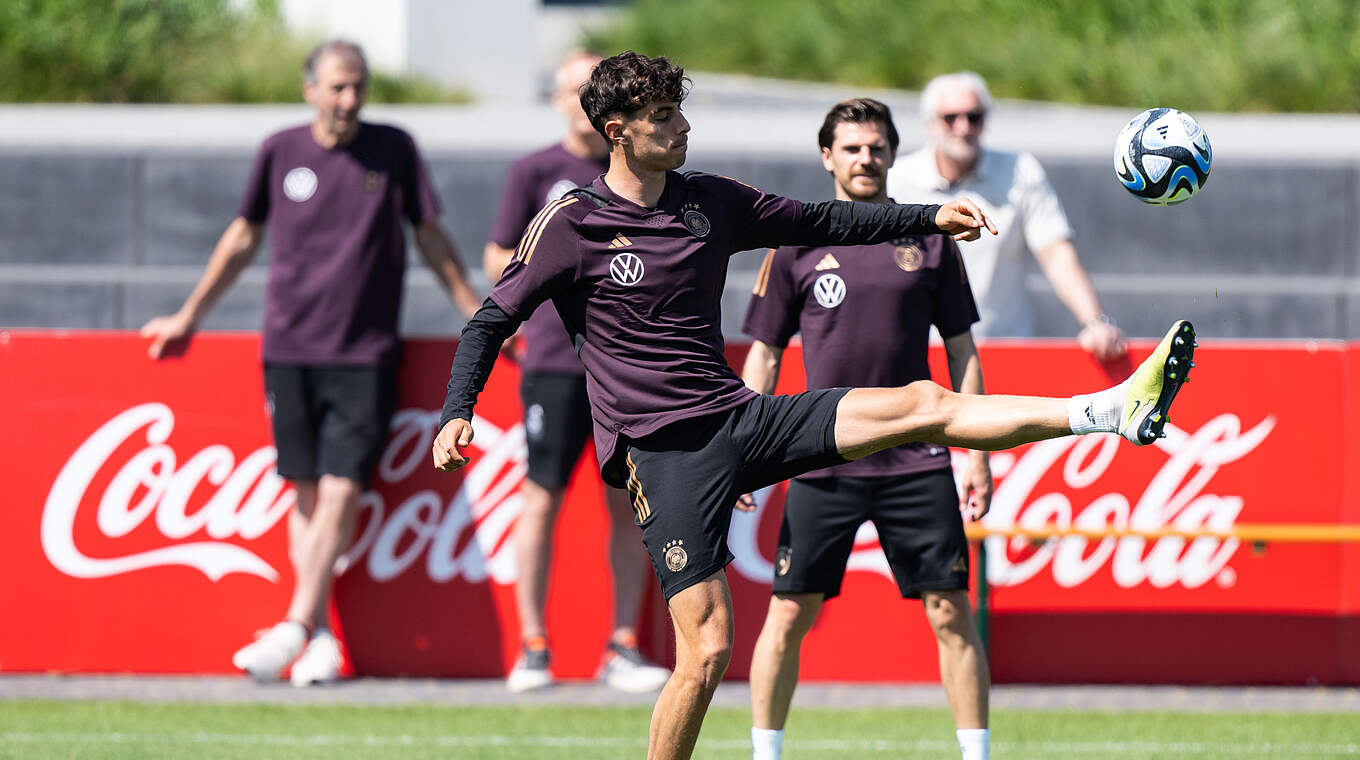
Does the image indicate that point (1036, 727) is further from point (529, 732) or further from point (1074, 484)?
point (529, 732)

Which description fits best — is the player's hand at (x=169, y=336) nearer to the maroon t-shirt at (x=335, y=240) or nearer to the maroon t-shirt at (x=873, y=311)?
the maroon t-shirt at (x=335, y=240)

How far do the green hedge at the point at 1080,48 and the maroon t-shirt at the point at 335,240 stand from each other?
9321 millimetres

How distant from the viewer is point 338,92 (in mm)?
8250

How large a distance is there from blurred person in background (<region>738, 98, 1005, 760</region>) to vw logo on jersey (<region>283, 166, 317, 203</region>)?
282 cm

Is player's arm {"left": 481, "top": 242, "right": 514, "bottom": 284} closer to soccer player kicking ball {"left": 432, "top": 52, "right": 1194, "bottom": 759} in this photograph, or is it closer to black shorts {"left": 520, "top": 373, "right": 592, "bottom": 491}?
black shorts {"left": 520, "top": 373, "right": 592, "bottom": 491}

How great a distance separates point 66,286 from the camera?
13625 millimetres

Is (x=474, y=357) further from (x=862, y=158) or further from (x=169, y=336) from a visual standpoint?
(x=169, y=336)

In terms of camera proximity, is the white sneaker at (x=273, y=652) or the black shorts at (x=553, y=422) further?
the black shorts at (x=553, y=422)

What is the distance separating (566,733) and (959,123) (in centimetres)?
308

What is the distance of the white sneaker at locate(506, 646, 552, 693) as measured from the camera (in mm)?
8023

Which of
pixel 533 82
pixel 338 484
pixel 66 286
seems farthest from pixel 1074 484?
pixel 533 82

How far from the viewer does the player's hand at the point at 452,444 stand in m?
4.98

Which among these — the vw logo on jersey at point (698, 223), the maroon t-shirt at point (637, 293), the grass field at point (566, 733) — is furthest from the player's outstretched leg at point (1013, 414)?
the grass field at point (566, 733)

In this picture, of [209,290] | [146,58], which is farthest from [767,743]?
[146,58]
